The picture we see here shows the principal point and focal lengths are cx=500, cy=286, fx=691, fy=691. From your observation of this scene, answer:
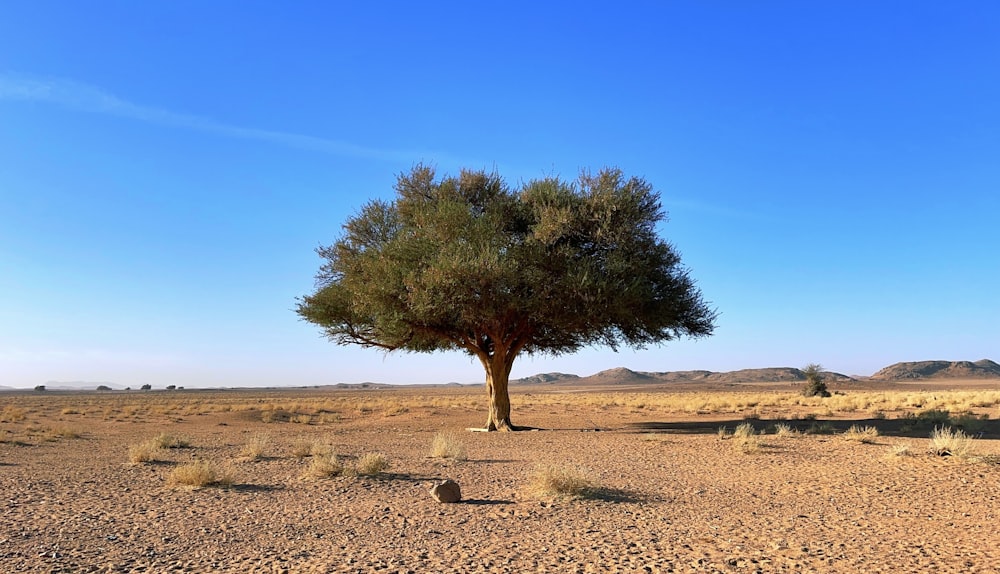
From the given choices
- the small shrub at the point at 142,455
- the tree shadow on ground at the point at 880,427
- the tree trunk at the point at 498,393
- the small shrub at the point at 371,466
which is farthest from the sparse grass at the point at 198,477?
the tree shadow on ground at the point at 880,427

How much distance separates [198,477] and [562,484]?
20.9ft

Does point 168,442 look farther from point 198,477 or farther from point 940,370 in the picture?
point 940,370

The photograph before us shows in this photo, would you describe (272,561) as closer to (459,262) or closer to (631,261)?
(459,262)

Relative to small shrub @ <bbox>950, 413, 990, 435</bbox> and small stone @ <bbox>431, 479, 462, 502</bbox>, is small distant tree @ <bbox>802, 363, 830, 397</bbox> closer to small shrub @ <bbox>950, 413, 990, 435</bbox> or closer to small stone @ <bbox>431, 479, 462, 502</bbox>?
small shrub @ <bbox>950, 413, 990, 435</bbox>

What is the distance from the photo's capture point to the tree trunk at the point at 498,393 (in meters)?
25.2

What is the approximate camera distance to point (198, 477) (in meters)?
12.1

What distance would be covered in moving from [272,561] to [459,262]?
530 inches

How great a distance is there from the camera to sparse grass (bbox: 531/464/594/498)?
10781 mm

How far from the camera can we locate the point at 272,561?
732 centimetres

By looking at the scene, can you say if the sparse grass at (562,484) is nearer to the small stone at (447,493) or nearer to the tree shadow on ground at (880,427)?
the small stone at (447,493)

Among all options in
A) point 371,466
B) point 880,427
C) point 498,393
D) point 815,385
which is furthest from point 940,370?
point 371,466

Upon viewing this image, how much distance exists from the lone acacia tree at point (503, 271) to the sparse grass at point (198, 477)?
9213 mm

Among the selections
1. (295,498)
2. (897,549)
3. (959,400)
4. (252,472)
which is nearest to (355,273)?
(252,472)

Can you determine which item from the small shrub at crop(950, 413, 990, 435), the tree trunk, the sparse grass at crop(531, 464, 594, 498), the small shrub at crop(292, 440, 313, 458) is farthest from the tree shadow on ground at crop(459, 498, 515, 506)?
the small shrub at crop(950, 413, 990, 435)
